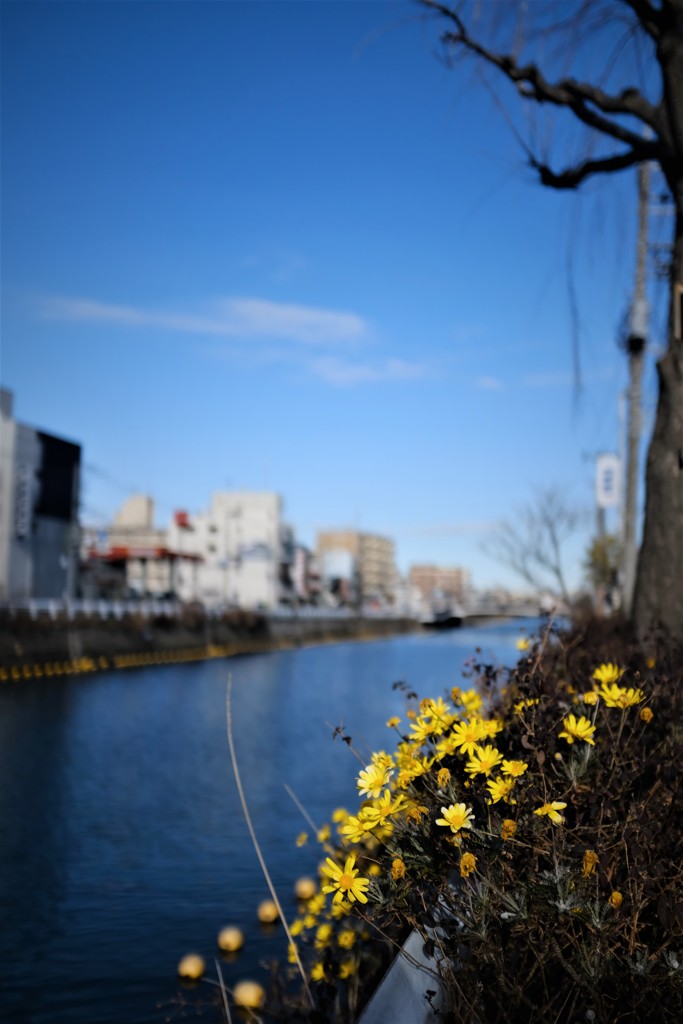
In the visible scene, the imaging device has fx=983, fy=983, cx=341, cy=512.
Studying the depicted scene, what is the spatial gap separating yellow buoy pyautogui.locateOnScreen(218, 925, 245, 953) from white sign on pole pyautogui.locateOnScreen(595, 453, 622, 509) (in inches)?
607

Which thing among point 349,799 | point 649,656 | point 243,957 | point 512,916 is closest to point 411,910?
point 512,916

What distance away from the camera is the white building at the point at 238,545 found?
12646cm

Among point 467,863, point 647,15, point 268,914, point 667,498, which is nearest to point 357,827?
point 467,863

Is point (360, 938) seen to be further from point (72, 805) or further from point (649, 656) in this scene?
point (72, 805)

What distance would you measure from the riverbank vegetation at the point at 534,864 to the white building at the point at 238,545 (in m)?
117

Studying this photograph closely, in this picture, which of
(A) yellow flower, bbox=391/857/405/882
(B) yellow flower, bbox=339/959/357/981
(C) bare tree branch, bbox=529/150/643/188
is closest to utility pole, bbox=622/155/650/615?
(C) bare tree branch, bbox=529/150/643/188

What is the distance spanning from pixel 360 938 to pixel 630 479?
1439 cm

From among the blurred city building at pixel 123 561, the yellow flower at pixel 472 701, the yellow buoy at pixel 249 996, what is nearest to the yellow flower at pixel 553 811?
the yellow flower at pixel 472 701

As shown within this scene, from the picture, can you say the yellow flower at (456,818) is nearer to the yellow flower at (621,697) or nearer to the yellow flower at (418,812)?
the yellow flower at (418,812)

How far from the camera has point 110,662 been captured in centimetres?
4225

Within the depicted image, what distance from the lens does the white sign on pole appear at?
20.9 metres

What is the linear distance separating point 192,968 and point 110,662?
36981 mm

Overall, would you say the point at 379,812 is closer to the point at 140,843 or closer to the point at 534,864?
the point at 534,864

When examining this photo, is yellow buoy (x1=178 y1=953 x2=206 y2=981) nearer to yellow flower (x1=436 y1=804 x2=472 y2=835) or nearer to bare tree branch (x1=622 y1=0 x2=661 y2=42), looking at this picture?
yellow flower (x1=436 y1=804 x2=472 y2=835)
